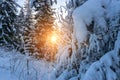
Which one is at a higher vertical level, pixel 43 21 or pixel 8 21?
pixel 8 21

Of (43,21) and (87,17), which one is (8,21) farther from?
(87,17)

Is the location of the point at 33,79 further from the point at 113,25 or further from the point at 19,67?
the point at 113,25

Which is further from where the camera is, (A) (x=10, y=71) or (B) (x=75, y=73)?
(A) (x=10, y=71)

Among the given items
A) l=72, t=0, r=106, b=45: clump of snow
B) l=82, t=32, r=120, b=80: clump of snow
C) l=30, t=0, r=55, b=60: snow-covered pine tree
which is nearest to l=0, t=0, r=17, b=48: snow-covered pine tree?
l=30, t=0, r=55, b=60: snow-covered pine tree

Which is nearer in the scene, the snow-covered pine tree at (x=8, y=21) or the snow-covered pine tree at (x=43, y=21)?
the snow-covered pine tree at (x=8, y=21)

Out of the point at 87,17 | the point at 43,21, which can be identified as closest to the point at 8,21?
the point at 43,21

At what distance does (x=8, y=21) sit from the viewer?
2102 cm

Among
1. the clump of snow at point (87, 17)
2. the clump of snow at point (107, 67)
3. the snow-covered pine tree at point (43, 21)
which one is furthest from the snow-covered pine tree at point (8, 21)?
the clump of snow at point (107, 67)

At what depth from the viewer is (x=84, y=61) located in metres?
4.47

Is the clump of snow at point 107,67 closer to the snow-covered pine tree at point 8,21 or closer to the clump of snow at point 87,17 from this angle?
the clump of snow at point 87,17

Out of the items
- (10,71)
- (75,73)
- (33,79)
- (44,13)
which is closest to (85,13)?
(75,73)

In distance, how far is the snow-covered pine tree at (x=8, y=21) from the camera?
20.4 metres

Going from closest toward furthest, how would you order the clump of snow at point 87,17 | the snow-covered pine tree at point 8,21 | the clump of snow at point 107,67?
the clump of snow at point 107,67 < the clump of snow at point 87,17 < the snow-covered pine tree at point 8,21

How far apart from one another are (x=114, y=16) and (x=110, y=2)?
251 millimetres
